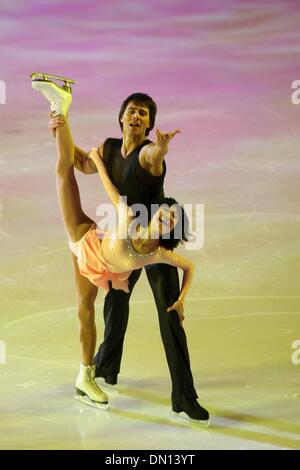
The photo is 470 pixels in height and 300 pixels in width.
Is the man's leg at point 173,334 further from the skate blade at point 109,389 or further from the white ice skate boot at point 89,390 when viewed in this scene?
the skate blade at point 109,389

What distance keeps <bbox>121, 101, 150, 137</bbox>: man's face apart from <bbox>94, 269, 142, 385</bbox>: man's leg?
0.89 m

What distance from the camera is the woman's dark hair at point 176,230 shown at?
16.3 feet

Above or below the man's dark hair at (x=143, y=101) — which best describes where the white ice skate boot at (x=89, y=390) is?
below

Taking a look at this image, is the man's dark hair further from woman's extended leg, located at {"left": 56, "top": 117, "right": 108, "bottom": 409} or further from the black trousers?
the black trousers

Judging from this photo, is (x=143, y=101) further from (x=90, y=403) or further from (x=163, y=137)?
(x=90, y=403)

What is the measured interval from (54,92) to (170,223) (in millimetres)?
903

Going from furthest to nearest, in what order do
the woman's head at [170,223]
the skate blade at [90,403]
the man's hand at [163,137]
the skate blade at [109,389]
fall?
the skate blade at [109,389] → the skate blade at [90,403] → the woman's head at [170,223] → the man's hand at [163,137]

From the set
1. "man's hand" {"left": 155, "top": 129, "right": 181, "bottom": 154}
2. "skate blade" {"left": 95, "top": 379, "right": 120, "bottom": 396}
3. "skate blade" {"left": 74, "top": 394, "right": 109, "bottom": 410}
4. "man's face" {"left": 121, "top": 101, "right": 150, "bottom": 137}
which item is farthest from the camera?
"skate blade" {"left": 95, "top": 379, "right": 120, "bottom": 396}

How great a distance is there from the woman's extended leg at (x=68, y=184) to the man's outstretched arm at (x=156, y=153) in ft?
1.36

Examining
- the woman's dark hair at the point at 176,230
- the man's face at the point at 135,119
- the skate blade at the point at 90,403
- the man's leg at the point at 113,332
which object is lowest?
the skate blade at the point at 90,403

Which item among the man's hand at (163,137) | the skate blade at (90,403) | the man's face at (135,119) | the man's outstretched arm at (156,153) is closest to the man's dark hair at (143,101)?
the man's face at (135,119)

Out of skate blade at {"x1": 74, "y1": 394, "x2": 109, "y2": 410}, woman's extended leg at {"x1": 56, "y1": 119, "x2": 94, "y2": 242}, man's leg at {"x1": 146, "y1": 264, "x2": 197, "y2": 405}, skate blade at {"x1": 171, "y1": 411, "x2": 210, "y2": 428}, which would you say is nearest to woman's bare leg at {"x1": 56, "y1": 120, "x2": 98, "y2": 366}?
woman's extended leg at {"x1": 56, "y1": 119, "x2": 94, "y2": 242}

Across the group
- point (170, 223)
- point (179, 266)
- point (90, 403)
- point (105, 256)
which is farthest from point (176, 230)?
point (90, 403)

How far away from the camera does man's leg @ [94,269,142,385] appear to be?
5.60m
